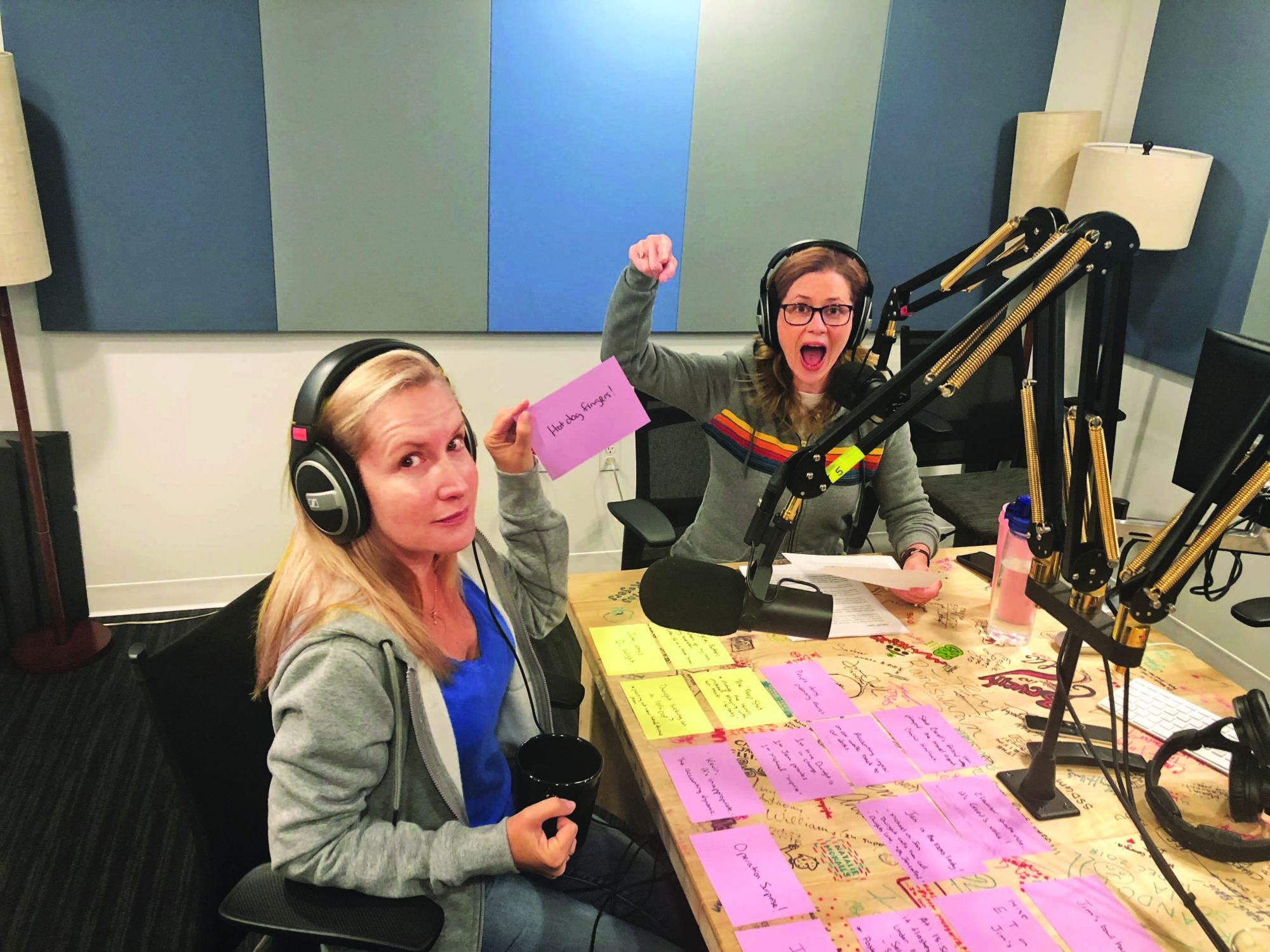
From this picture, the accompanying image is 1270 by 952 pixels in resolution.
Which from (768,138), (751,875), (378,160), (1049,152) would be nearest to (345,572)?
(751,875)

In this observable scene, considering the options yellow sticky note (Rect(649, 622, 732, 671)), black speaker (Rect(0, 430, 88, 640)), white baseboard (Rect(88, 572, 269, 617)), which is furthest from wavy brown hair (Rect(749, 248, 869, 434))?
black speaker (Rect(0, 430, 88, 640))

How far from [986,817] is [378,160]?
2433mm

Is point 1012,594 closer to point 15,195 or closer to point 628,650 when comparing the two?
point 628,650

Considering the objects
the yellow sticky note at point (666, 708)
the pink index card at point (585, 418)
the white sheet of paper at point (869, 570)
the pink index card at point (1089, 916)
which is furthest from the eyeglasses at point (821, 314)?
the pink index card at point (1089, 916)

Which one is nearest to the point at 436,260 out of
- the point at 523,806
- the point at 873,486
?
the point at 873,486

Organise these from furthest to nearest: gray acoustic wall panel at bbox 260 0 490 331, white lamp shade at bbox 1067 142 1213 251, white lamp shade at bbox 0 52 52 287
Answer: white lamp shade at bbox 1067 142 1213 251 → gray acoustic wall panel at bbox 260 0 490 331 → white lamp shade at bbox 0 52 52 287

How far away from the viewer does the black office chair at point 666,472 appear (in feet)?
7.48

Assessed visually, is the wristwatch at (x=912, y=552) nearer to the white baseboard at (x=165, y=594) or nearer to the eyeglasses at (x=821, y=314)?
the eyeglasses at (x=821, y=314)

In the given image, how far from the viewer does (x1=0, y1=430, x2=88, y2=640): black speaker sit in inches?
108

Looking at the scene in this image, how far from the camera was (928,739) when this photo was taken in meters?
1.36

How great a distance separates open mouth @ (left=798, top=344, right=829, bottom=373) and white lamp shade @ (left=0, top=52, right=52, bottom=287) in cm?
193

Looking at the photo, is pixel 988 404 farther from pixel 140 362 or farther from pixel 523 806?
pixel 140 362

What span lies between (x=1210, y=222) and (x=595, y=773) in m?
2.95

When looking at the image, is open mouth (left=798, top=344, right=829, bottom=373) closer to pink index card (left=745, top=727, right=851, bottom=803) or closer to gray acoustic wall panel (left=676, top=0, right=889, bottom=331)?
pink index card (left=745, top=727, right=851, bottom=803)
